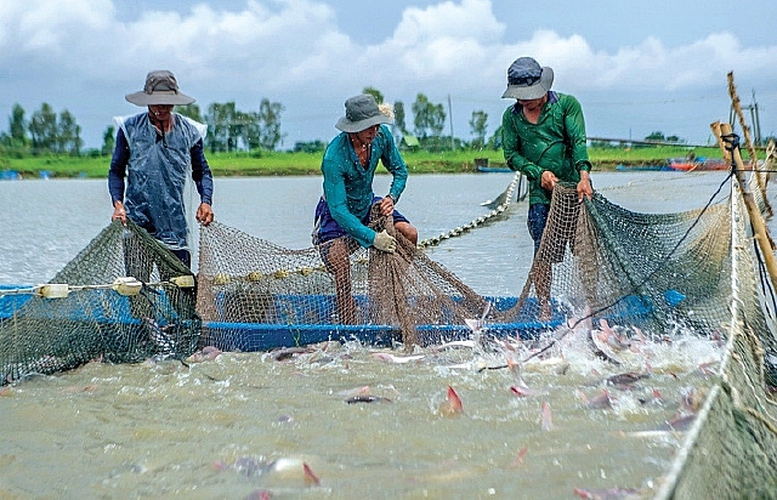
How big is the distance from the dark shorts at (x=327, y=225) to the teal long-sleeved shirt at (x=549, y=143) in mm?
954

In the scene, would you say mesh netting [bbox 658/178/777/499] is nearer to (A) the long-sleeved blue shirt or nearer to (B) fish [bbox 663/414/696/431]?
(B) fish [bbox 663/414/696/431]

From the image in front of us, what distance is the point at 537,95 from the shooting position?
5.95 m

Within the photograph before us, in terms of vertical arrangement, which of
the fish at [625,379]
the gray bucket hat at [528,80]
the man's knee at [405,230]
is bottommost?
the fish at [625,379]

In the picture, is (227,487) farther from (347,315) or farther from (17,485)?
(347,315)

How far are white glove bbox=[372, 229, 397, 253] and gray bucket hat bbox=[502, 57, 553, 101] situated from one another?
1.28 metres

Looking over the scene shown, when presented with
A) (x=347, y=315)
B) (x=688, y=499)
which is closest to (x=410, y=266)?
(x=347, y=315)

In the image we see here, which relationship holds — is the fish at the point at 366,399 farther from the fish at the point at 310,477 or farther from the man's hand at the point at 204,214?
the man's hand at the point at 204,214

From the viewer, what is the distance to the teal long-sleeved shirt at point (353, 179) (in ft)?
19.4

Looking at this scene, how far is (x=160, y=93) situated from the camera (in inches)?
238

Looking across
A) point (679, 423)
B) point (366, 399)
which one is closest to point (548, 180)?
point (366, 399)

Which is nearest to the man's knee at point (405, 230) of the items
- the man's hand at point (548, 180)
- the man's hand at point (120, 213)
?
the man's hand at point (548, 180)

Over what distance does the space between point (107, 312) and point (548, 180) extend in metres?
3.15

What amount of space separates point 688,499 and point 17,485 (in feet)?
9.75

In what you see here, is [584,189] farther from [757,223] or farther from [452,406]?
[452,406]
